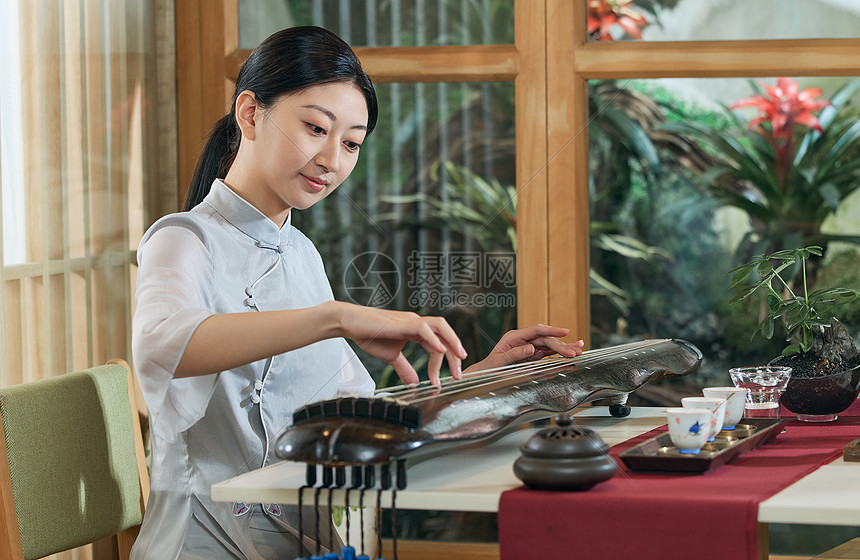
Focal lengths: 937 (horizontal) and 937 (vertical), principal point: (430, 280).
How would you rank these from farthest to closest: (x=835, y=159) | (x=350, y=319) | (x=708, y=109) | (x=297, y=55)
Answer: (x=708, y=109)
(x=835, y=159)
(x=297, y=55)
(x=350, y=319)

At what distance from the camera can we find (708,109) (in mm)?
2908

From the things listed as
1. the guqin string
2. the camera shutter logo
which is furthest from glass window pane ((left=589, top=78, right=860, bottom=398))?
the guqin string

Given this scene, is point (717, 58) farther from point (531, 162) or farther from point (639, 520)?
point (639, 520)

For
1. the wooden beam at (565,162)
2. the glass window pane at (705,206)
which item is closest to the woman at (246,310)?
the wooden beam at (565,162)

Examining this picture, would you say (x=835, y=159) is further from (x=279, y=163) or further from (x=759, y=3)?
(x=279, y=163)

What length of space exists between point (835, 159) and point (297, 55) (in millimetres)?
1904

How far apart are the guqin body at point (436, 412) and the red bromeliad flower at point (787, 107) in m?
1.69

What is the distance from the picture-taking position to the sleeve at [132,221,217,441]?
110 cm

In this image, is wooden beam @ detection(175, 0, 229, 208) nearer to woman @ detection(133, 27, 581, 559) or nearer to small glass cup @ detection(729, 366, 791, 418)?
woman @ detection(133, 27, 581, 559)

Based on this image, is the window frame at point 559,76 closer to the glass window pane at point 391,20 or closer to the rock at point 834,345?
the glass window pane at point 391,20

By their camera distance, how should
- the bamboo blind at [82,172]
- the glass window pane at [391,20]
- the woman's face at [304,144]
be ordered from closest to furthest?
the woman's face at [304,144]
the bamboo blind at [82,172]
the glass window pane at [391,20]

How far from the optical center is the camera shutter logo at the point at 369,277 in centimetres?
257

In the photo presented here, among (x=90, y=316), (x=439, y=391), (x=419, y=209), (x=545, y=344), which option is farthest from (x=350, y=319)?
(x=419, y=209)

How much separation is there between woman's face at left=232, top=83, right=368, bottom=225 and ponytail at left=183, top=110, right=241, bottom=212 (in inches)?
4.2
